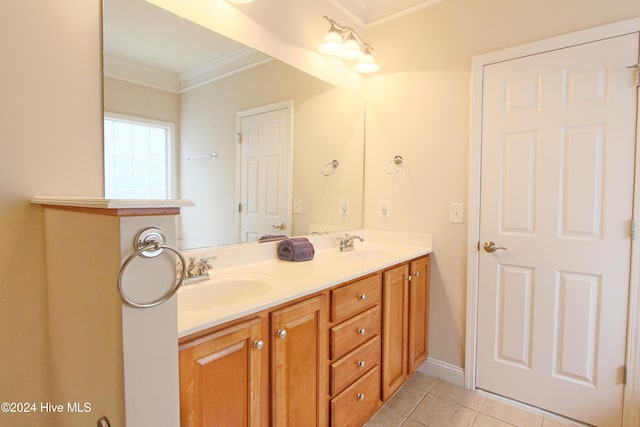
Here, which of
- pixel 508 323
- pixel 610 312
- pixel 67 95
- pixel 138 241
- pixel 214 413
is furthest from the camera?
pixel 508 323

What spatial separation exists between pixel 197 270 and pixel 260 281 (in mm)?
276

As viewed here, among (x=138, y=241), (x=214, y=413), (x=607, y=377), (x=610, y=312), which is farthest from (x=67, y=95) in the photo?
(x=607, y=377)

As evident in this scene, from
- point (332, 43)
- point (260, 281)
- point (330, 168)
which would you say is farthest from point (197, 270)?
point (332, 43)

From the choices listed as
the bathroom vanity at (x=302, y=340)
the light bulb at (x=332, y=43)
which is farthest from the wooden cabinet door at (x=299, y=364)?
the light bulb at (x=332, y=43)

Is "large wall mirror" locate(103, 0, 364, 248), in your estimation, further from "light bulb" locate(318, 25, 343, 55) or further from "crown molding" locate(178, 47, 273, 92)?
"light bulb" locate(318, 25, 343, 55)

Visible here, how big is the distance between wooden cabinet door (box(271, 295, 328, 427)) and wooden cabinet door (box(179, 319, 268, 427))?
0.07m

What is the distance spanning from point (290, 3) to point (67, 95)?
133 centimetres

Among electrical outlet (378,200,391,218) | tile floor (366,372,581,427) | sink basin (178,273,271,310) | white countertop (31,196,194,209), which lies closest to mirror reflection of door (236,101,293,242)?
sink basin (178,273,271,310)

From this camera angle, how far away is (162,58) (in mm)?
1347

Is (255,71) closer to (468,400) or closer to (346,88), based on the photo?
(346,88)

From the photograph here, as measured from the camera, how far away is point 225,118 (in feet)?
5.32

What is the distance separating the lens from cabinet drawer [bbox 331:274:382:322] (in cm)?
139

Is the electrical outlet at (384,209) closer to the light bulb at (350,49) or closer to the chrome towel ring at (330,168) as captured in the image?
the chrome towel ring at (330,168)

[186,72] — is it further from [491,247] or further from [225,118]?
[491,247]
